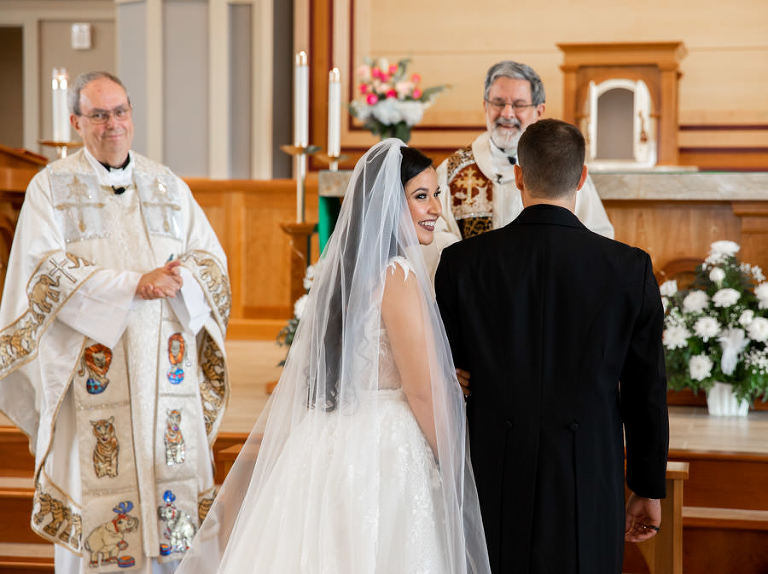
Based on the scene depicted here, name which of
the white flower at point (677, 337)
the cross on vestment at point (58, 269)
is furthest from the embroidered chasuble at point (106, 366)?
the white flower at point (677, 337)

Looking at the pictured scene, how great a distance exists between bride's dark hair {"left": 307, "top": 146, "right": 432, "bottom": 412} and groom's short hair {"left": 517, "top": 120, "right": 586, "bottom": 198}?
0.34 metres

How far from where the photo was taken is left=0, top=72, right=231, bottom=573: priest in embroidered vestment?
358cm

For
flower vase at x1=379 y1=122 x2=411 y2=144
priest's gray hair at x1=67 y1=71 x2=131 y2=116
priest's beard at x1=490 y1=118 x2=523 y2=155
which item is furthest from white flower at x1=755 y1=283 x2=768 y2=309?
priest's gray hair at x1=67 y1=71 x2=131 y2=116

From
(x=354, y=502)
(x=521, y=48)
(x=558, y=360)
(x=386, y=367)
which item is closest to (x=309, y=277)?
(x=386, y=367)

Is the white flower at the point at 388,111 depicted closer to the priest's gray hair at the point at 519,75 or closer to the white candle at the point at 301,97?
the white candle at the point at 301,97

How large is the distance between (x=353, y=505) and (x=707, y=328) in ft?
9.11

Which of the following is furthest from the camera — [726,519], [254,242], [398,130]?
[254,242]

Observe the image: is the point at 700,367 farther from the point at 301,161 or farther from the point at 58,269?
the point at 58,269

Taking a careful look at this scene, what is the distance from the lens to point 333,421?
2.69 metres

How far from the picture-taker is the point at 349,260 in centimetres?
272

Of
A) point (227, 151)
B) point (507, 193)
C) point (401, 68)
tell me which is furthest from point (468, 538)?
point (227, 151)

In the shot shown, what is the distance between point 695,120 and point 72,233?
19.0 feet

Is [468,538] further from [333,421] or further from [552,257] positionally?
[552,257]

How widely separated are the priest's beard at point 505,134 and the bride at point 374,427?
1.04 metres
